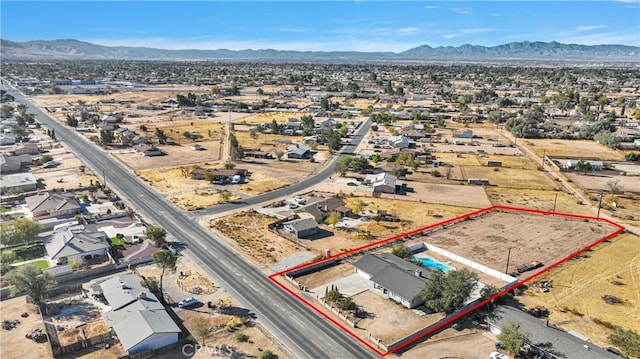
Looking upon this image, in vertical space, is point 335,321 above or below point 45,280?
below

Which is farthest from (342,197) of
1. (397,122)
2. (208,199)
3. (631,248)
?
(397,122)

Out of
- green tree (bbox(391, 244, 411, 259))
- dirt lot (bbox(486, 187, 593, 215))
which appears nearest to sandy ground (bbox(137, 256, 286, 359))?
green tree (bbox(391, 244, 411, 259))

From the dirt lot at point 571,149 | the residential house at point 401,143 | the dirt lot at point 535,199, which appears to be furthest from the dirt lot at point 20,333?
the dirt lot at point 571,149

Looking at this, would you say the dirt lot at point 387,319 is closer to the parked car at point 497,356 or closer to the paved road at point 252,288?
the paved road at point 252,288

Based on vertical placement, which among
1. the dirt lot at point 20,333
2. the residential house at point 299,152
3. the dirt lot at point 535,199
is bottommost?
the dirt lot at point 20,333

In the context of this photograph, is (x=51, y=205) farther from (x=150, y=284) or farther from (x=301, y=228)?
(x=301, y=228)

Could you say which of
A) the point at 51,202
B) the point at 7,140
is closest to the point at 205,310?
the point at 51,202

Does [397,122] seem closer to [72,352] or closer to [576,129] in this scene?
[576,129]
